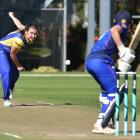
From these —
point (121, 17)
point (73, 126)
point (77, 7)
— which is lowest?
point (77, 7)

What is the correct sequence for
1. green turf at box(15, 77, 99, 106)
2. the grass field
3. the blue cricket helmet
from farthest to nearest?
green turf at box(15, 77, 99, 106) < the blue cricket helmet < the grass field

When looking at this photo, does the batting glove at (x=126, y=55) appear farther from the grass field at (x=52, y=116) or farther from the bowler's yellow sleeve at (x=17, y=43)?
the bowler's yellow sleeve at (x=17, y=43)

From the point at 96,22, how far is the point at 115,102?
27438mm

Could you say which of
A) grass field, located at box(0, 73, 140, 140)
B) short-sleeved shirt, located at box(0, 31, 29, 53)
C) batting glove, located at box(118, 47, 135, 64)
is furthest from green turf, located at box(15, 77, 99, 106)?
batting glove, located at box(118, 47, 135, 64)

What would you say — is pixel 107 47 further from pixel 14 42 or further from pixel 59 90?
pixel 59 90

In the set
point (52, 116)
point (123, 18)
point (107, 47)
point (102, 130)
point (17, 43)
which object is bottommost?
point (52, 116)

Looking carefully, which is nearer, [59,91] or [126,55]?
[126,55]

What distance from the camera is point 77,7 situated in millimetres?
51438

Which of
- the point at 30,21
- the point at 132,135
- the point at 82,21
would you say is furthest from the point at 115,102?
the point at 82,21

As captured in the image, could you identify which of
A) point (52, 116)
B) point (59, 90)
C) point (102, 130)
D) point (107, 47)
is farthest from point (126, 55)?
point (59, 90)

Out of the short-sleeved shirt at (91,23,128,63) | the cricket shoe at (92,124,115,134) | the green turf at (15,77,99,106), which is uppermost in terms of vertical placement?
the short-sleeved shirt at (91,23,128,63)

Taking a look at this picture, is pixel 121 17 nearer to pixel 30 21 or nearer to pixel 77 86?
pixel 77 86

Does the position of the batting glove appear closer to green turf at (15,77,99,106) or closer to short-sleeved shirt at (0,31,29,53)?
short-sleeved shirt at (0,31,29,53)

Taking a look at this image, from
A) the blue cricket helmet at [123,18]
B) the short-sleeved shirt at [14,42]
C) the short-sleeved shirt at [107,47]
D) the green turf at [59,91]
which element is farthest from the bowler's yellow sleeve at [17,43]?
the blue cricket helmet at [123,18]
